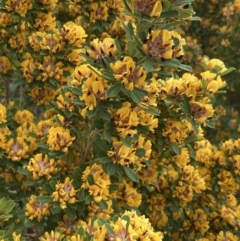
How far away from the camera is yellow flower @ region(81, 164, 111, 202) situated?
2.10 metres

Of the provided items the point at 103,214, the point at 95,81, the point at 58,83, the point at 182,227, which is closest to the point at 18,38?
the point at 58,83

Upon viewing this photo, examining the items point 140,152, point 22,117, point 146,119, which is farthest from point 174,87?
point 22,117

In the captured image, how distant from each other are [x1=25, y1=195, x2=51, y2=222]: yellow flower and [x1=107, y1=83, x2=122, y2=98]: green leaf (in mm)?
697

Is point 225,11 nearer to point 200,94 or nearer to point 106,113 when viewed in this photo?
point 200,94

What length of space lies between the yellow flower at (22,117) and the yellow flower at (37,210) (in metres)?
0.77

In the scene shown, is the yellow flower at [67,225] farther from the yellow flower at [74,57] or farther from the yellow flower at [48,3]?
the yellow flower at [48,3]

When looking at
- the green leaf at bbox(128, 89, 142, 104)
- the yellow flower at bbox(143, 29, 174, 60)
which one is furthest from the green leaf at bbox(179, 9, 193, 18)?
the green leaf at bbox(128, 89, 142, 104)

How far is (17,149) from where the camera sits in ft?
8.29

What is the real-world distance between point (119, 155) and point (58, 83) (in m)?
0.83

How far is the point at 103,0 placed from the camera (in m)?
2.86

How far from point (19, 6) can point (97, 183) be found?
1.23 meters

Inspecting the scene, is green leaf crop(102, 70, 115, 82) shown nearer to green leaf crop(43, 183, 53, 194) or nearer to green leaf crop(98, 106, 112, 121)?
green leaf crop(98, 106, 112, 121)

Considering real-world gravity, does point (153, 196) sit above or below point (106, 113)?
below

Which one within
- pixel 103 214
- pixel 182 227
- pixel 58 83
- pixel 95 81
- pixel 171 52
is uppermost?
pixel 171 52
